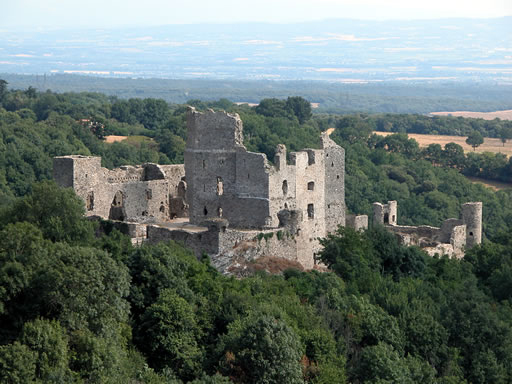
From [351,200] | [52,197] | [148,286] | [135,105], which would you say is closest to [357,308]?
[148,286]

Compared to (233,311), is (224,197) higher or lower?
higher

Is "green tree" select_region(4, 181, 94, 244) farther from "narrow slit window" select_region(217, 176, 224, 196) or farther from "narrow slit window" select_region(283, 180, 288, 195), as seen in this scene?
"narrow slit window" select_region(283, 180, 288, 195)

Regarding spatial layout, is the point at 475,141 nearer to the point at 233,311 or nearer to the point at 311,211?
the point at 311,211

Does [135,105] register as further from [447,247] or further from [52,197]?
[52,197]

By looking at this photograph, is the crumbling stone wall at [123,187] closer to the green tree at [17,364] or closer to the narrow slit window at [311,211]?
the narrow slit window at [311,211]

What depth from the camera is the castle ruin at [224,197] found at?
41469 millimetres

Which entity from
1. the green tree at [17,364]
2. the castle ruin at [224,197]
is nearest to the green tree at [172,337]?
the green tree at [17,364]

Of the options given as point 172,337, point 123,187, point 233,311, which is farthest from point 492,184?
point 172,337

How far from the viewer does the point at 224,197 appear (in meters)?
44.0

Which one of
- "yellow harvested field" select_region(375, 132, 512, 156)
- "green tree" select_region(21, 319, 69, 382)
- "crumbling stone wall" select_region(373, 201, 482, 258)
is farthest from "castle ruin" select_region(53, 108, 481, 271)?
"yellow harvested field" select_region(375, 132, 512, 156)

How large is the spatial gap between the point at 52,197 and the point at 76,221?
138cm

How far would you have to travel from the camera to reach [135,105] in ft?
362

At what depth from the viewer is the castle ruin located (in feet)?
136

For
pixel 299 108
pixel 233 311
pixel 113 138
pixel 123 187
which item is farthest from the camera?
pixel 299 108
